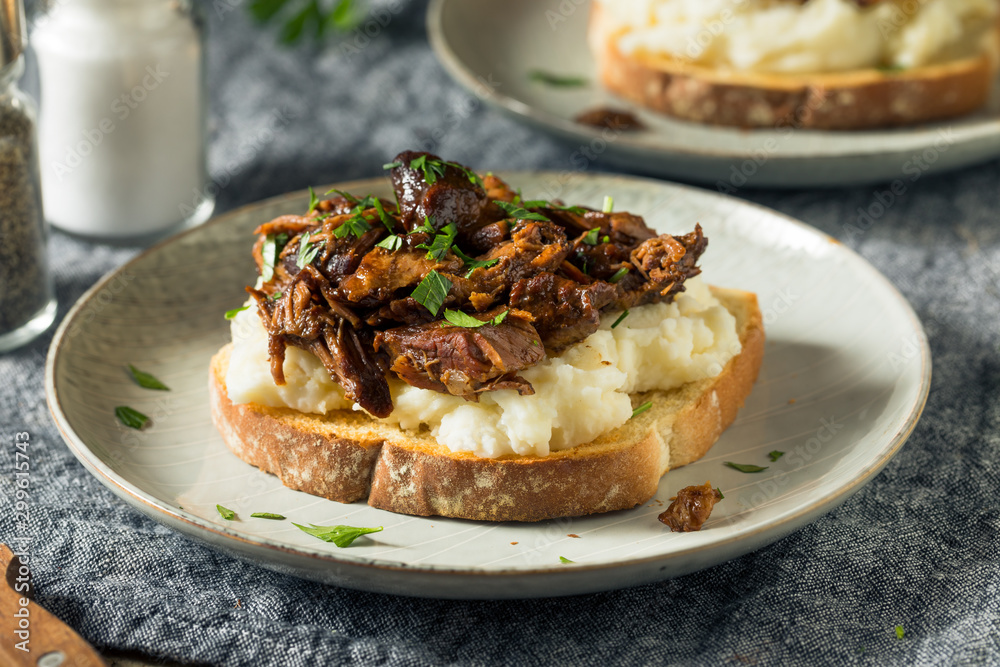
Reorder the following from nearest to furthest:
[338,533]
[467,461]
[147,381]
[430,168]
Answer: [338,533] < [467,461] < [430,168] < [147,381]

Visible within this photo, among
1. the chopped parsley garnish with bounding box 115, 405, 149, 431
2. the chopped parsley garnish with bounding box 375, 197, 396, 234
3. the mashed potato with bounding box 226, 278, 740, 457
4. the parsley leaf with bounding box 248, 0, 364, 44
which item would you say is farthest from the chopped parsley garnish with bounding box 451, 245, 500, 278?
the parsley leaf with bounding box 248, 0, 364, 44

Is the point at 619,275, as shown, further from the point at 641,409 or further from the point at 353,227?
the point at 353,227

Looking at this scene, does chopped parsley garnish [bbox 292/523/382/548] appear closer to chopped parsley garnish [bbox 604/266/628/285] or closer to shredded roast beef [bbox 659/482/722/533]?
shredded roast beef [bbox 659/482/722/533]

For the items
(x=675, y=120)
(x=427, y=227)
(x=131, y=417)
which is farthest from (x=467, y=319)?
(x=675, y=120)

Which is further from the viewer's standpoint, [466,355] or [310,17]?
[310,17]

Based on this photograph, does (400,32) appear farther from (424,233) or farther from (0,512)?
(0,512)

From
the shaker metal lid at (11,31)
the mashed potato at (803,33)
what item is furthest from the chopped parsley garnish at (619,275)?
the mashed potato at (803,33)

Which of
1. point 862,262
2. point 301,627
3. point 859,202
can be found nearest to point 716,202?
point 862,262
